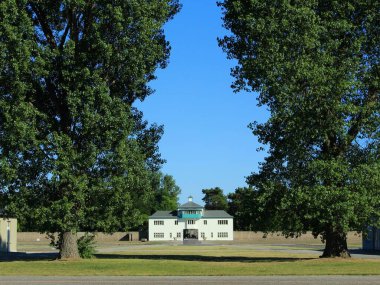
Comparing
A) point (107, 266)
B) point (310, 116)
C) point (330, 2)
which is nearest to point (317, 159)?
point (310, 116)

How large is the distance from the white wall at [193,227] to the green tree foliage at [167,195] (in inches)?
566

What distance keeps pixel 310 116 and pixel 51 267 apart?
46.2ft

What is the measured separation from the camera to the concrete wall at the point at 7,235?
58.5m

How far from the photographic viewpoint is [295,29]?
3080cm

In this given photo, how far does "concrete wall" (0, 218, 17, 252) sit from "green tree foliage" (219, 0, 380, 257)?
33.4 m

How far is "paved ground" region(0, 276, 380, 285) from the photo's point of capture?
66.7ft

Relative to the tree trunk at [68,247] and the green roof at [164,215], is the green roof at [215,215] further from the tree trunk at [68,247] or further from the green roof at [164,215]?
the tree trunk at [68,247]

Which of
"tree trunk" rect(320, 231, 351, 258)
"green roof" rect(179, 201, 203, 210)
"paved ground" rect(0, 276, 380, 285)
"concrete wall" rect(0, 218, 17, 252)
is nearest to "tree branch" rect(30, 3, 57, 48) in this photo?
"paved ground" rect(0, 276, 380, 285)

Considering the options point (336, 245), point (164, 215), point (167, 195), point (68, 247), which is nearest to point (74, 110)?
point (68, 247)

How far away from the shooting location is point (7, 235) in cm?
5938

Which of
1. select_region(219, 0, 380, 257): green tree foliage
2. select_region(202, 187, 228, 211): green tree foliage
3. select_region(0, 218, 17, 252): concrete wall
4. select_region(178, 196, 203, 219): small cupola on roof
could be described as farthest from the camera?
select_region(202, 187, 228, 211): green tree foliage

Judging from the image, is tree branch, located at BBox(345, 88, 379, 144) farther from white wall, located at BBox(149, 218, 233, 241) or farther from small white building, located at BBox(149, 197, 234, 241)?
small white building, located at BBox(149, 197, 234, 241)

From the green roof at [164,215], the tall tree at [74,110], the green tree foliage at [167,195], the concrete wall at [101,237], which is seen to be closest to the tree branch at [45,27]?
the tall tree at [74,110]

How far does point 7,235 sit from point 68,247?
27.6 m
